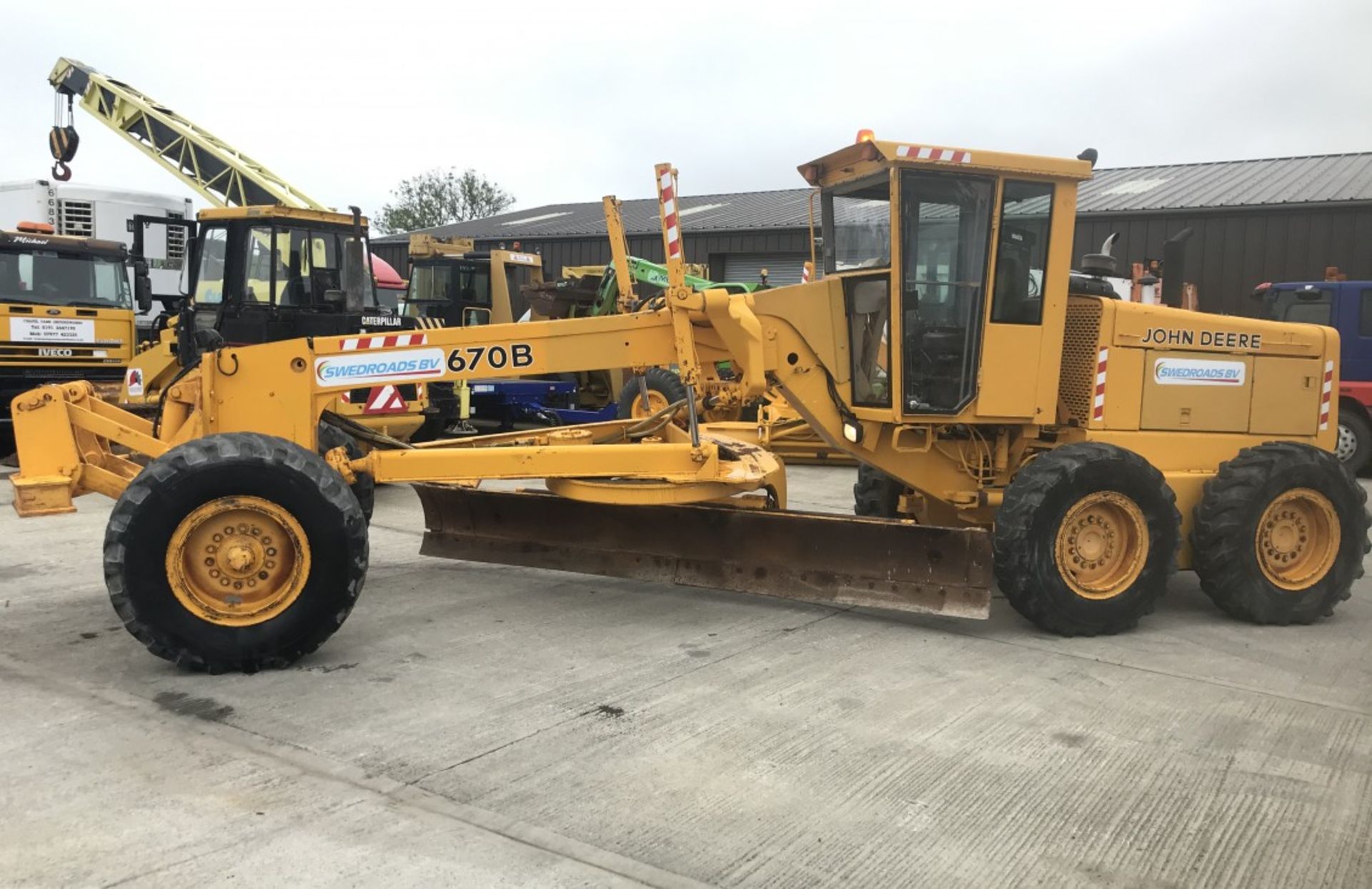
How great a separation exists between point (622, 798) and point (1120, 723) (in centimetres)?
220

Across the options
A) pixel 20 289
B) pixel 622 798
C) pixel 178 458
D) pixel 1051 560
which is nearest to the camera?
pixel 622 798

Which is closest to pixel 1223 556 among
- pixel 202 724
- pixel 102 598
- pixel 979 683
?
pixel 979 683

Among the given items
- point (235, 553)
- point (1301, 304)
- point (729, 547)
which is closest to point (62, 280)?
point (235, 553)

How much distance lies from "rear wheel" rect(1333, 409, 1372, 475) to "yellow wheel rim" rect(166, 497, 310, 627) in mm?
12954

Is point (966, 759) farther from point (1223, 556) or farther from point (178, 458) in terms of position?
point (178, 458)

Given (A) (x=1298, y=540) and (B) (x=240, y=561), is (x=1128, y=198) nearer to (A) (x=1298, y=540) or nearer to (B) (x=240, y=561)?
(A) (x=1298, y=540)

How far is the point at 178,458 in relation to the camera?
15.7ft

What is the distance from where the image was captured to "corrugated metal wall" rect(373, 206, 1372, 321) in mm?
18312

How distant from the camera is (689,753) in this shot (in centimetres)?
411

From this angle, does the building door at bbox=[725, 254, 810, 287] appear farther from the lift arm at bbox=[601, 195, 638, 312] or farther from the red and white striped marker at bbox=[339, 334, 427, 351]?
the red and white striped marker at bbox=[339, 334, 427, 351]

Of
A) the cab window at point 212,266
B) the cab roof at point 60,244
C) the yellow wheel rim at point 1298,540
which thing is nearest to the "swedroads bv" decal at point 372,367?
the yellow wheel rim at point 1298,540

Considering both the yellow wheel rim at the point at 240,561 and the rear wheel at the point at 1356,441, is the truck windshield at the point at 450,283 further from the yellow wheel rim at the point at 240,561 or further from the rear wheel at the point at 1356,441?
the yellow wheel rim at the point at 240,561

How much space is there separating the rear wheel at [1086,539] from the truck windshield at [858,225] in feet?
4.84

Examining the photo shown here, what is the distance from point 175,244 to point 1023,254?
10748 millimetres
